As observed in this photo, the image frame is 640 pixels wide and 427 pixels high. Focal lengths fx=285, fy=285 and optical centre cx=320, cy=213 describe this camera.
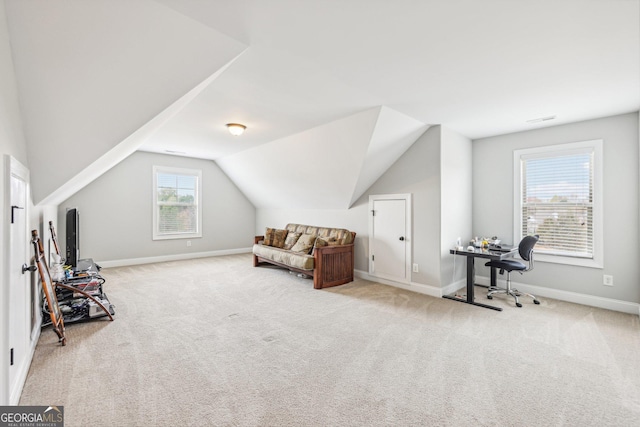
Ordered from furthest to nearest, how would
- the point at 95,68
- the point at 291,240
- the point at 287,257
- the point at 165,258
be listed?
1. the point at 165,258
2. the point at 291,240
3. the point at 287,257
4. the point at 95,68

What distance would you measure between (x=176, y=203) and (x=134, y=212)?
0.89 meters

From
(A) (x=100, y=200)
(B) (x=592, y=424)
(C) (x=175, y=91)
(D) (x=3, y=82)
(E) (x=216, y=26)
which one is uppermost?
(E) (x=216, y=26)

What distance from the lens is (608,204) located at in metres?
3.66

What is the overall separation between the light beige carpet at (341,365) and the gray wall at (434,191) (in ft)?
2.12

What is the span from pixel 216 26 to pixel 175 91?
0.68 metres

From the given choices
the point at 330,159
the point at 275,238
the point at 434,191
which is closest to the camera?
the point at 434,191

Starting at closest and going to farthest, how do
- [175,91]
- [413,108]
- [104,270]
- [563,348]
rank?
[175,91] → [563,348] → [413,108] → [104,270]

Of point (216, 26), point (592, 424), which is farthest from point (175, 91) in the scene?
point (592, 424)

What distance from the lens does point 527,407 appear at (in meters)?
1.85

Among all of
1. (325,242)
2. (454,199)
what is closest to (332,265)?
(325,242)

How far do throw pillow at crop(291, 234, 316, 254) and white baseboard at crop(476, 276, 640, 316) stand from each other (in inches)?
120

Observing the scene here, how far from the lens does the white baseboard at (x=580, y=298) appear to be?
3539mm

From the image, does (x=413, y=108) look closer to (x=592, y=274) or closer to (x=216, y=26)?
(x=216, y=26)

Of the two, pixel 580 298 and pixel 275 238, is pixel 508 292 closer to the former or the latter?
pixel 580 298
